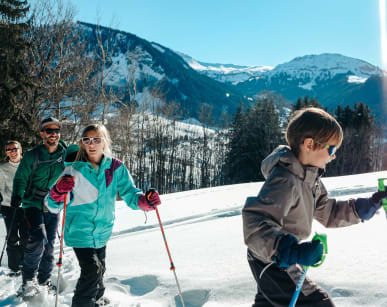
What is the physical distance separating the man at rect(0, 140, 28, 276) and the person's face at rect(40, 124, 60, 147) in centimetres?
115

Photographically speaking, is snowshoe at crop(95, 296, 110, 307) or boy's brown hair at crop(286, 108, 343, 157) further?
snowshoe at crop(95, 296, 110, 307)

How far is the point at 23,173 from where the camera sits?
11.6ft

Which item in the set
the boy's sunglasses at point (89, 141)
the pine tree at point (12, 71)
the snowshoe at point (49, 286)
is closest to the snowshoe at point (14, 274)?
the snowshoe at point (49, 286)

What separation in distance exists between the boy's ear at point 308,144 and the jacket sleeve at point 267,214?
24 cm

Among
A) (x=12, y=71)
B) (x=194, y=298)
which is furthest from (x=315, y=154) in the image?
(x=12, y=71)

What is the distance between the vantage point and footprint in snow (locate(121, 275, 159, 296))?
3392mm

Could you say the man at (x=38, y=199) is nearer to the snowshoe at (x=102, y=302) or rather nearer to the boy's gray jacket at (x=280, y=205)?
the snowshoe at (x=102, y=302)

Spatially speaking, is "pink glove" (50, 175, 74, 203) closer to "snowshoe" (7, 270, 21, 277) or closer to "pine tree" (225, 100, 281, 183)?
"snowshoe" (7, 270, 21, 277)

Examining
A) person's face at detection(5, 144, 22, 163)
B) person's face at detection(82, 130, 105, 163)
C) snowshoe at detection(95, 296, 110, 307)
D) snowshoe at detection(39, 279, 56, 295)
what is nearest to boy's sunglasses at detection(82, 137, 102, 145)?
person's face at detection(82, 130, 105, 163)

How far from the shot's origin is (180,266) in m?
3.94

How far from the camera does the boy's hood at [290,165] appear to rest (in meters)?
1.58

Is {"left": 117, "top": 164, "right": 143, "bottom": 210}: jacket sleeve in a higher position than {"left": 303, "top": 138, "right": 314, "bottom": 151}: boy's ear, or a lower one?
lower

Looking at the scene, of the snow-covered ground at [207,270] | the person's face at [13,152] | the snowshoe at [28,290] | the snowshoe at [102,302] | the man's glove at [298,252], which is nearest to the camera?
the man's glove at [298,252]

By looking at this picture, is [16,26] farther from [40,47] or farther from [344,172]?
[344,172]
